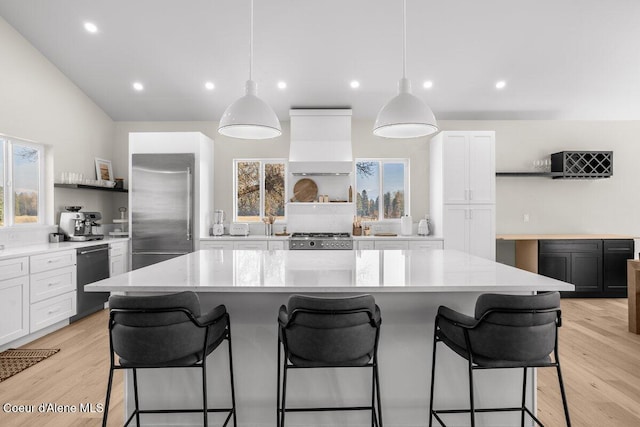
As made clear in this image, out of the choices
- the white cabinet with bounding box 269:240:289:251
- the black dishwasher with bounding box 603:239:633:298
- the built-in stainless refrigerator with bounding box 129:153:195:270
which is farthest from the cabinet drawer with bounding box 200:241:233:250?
the black dishwasher with bounding box 603:239:633:298

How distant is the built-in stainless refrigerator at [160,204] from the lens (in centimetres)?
509

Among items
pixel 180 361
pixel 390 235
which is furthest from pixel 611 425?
pixel 390 235

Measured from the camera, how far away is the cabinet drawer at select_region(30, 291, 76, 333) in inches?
144

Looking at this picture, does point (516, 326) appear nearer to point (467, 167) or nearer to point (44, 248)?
point (467, 167)

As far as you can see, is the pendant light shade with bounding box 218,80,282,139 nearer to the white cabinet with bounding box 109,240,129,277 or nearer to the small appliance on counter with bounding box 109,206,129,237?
the white cabinet with bounding box 109,240,129,277

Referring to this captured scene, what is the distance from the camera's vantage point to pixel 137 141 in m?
5.28

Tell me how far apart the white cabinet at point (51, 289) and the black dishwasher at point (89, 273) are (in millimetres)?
90

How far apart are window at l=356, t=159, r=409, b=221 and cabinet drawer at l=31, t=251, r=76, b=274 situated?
4005 millimetres

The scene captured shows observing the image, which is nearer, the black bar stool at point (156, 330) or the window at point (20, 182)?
the black bar stool at point (156, 330)

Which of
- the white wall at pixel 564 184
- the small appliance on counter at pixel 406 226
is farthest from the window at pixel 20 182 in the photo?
the white wall at pixel 564 184

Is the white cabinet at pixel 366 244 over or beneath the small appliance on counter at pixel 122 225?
beneath

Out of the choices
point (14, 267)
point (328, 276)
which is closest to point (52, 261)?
point (14, 267)

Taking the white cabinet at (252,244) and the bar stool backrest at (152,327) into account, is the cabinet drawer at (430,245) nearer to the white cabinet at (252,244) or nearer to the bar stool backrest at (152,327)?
the white cabinet at (252,244)

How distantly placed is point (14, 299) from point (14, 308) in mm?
85
